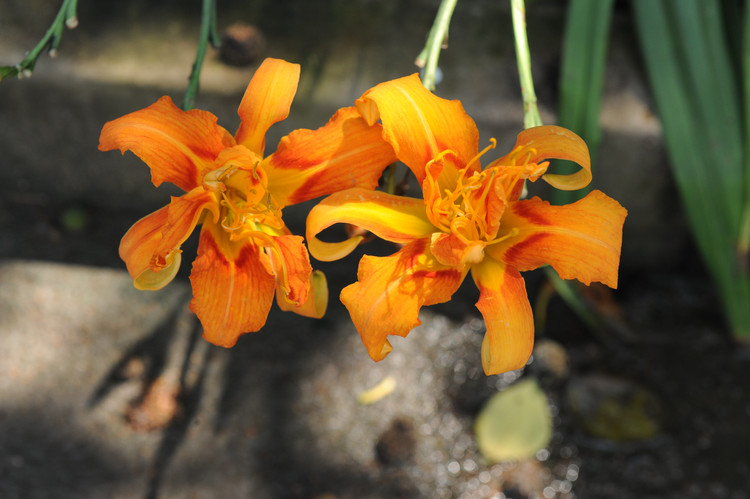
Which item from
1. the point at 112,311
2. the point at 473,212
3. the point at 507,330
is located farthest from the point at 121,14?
the point at 507,330

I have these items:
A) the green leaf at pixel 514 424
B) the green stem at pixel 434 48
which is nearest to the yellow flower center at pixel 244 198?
the green stem at pixel 434 48

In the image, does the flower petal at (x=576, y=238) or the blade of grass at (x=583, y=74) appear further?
the blade of grass at (x=583, y=74)

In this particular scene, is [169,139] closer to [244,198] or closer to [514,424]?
[244,198]

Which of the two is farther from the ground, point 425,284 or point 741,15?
point 425,284

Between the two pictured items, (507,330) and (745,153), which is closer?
(507,330)

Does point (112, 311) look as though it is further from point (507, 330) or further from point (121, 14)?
point (507, 330)

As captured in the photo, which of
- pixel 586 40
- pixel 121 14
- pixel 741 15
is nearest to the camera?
pixel 586 40

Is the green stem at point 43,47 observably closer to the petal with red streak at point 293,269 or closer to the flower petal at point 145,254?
the flower petal at point 145,254

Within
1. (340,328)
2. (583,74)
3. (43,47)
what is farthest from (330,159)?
(340,328)
